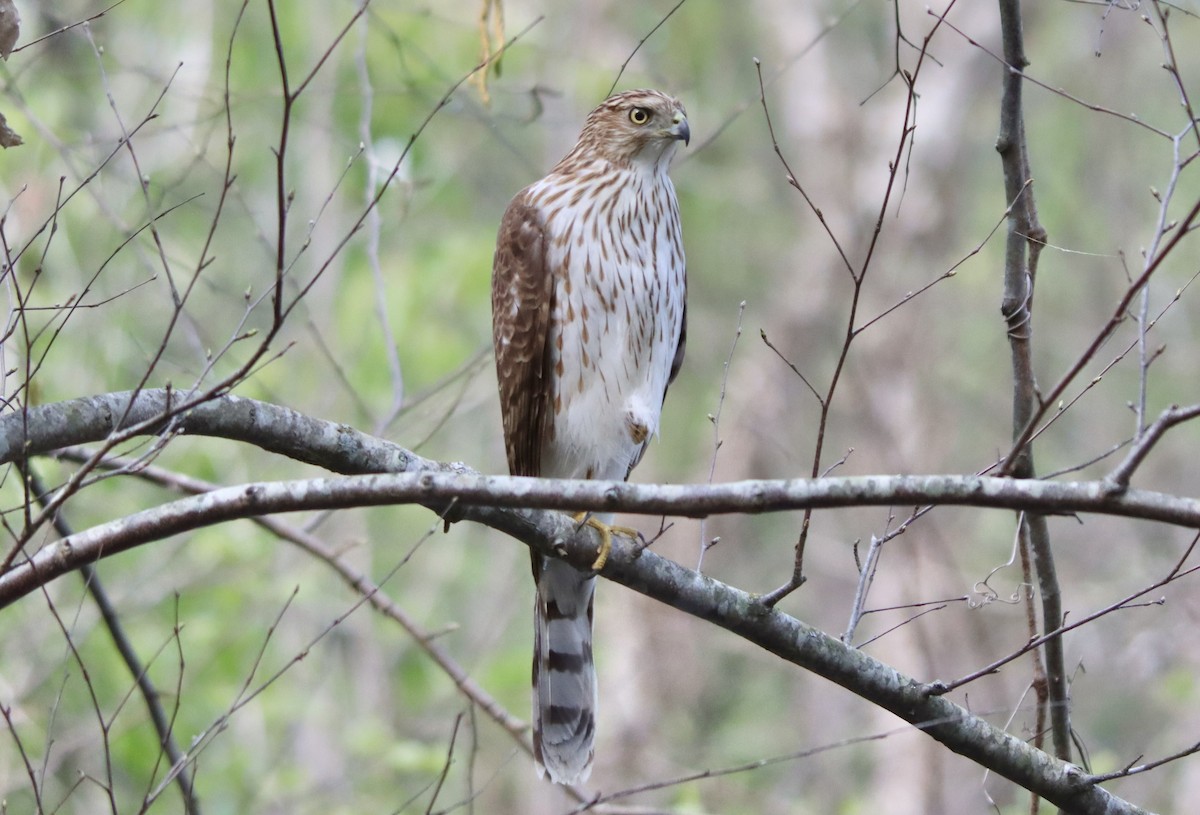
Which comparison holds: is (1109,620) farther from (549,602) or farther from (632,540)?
(632,540)

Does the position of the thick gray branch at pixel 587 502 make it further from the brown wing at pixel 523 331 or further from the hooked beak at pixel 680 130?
the hooked beak at pixel 680 130

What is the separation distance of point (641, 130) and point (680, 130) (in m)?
0.16

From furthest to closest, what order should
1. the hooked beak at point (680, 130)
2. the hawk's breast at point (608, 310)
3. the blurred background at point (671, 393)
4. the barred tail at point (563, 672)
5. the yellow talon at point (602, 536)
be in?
1. the blurred background at point (671, 393)
2. the barred tail at point (563, 672)
3. the hooked beak at point (680, 130)
4. the hawk's breast at point (608, 310)
5. the yellow talon at point (602, 536)

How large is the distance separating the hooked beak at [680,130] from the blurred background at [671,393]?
22cm

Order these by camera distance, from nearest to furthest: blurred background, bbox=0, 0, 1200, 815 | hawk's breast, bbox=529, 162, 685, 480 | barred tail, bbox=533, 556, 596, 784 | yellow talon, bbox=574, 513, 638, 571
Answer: yellow talon, bbox=574, 513, 638, 571 < hawk's breast, bbox=529, 162, 685, 480 < barred tail, bbox=533, 556, 596, 784 < blurred background, bbox=0, 0, 1200, 815

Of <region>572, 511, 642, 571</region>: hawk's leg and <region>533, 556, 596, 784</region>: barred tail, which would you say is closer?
<region>572, 511, 642, 571</region>: hawk's leg

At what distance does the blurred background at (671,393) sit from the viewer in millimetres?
6809

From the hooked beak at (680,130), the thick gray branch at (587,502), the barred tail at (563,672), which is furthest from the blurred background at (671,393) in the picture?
the thick gray branch at (587,502)

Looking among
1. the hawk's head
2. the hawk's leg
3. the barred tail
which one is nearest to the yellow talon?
the hawk's leg

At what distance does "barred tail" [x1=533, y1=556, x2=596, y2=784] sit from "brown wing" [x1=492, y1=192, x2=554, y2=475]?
0.54 metres

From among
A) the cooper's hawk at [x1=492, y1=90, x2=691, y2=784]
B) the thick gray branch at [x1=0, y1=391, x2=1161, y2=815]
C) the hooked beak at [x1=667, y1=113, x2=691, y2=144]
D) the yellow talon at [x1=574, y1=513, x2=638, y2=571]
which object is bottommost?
the thick gray branch at [x1=0, y1=391, x2=1161, y2=815]

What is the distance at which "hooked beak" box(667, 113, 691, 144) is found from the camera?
457cm

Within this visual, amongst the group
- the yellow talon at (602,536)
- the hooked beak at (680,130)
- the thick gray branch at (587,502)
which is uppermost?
the hooked beak at (680,130)

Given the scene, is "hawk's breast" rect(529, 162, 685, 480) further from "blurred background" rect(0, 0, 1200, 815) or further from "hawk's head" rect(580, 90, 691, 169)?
"blurred background" rect(0, 0, 1200, 815)
